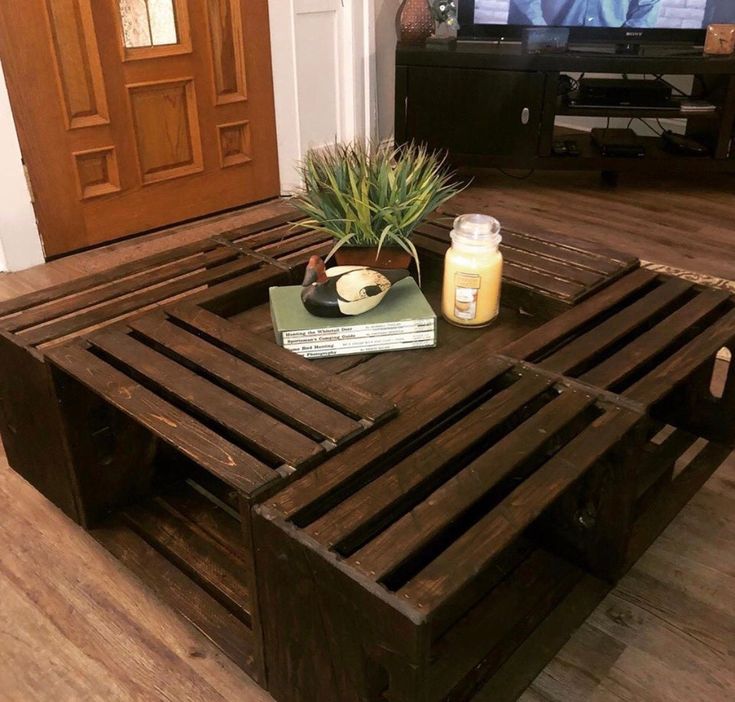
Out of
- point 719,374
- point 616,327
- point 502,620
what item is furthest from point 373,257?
point 719,374

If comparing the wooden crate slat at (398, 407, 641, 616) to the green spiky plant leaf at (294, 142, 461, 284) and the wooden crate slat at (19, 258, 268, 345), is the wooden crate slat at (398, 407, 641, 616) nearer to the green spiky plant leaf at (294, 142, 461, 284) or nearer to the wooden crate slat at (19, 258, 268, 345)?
the green spiky plant leaf at (294, 142, 461, 284)

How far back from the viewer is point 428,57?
10.3 ft

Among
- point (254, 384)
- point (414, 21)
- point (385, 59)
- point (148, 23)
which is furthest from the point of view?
point (385, 59)

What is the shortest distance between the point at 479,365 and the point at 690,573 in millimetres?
544

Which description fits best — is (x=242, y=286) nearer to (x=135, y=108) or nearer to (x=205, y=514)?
(x=205, y=514)

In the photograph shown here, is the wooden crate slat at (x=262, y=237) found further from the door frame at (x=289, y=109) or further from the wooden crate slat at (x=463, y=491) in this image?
the door frame at (x=289, y=109)

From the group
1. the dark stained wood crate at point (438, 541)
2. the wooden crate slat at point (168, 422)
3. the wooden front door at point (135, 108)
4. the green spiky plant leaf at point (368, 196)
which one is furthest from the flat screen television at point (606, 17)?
the wooden crate slat at point (168, 422)

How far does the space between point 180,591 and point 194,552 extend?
85 millimetres

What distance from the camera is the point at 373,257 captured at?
4.51 feet

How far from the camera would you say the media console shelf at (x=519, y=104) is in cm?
308

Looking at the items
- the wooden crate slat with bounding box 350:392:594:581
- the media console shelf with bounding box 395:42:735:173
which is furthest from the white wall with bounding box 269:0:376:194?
the wooden crate slat with bounding box 350:392:594:581

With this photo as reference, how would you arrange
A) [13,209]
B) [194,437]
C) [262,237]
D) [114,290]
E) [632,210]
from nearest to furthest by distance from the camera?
[194,437], [114,290], [262,237], [13,209], [632,210]

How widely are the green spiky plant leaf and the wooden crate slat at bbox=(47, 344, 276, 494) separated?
423 millimetres

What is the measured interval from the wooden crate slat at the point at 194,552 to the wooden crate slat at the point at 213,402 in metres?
0.33
